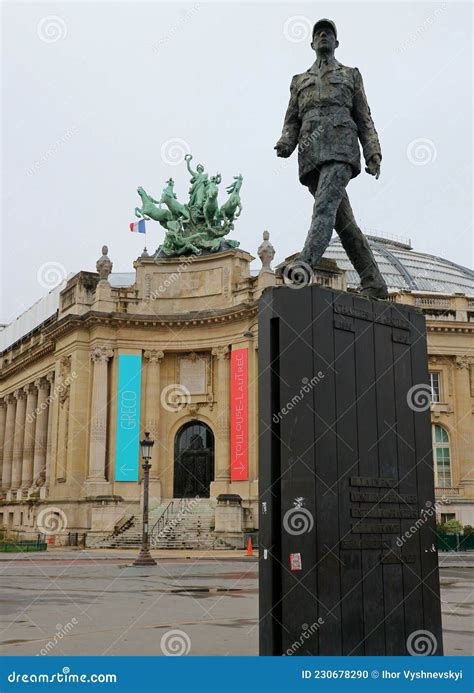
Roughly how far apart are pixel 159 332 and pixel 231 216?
8.57 meters

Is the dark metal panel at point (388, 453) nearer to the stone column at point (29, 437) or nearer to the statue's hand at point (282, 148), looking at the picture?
the statue's hand at point (282, 148)

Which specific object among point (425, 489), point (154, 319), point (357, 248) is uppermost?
point (154, 319)

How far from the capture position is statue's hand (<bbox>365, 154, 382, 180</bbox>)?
8.16 m

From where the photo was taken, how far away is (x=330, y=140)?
7.89 metres

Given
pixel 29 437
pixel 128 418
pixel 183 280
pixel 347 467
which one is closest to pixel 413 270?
pixel 183 280

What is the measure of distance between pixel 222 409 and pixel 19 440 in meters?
22.2

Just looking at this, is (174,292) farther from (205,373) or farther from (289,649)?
(289,649)

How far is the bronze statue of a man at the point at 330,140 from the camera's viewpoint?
25.5 ft

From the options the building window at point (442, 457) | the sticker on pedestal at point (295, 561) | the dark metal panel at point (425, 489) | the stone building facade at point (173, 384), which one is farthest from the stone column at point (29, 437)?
the sticker on pedestal at point (295, 561)

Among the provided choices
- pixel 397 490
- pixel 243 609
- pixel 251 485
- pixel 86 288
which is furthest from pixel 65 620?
pixel 86 288

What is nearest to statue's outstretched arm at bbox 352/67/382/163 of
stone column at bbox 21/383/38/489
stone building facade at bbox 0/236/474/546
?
stone building facade at bbox 0/236/474/546

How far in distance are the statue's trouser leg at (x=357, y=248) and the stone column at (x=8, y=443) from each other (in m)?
59.6

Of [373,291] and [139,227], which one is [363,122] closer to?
[373,291]

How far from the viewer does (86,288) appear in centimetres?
4928
